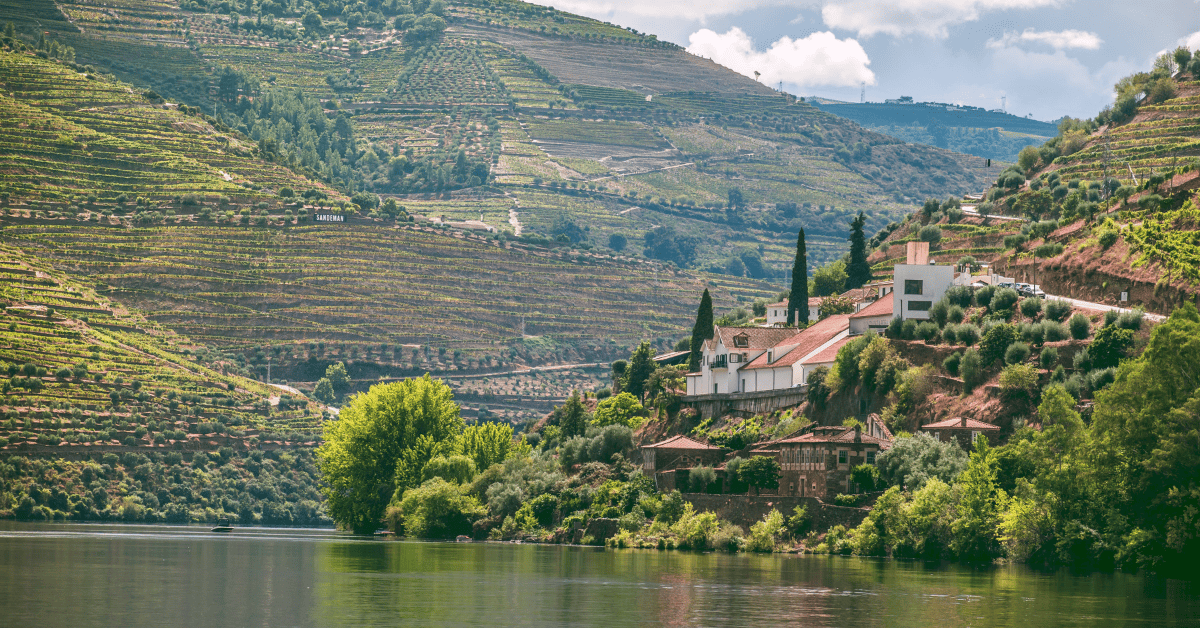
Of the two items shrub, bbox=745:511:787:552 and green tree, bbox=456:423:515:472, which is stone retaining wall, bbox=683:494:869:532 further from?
green tree, bbox=456:423:515:472

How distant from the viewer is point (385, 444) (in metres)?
130

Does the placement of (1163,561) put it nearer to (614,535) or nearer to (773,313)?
(614,535)

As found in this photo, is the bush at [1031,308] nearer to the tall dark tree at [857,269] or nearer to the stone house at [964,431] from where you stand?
the stone house at [964,431]

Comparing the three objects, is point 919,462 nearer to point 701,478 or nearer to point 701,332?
point 701,478

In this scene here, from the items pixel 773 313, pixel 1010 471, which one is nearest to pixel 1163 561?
pixel 1010 471

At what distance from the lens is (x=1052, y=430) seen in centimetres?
8200

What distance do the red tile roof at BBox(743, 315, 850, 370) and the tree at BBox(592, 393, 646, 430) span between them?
11385 millimetres

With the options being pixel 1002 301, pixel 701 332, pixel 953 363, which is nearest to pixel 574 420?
pixel 701 332

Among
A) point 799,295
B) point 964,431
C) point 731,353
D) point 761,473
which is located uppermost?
point 799,295

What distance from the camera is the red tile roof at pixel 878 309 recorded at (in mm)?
115375

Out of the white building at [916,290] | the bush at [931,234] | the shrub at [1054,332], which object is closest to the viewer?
the shrub at [1054,332]

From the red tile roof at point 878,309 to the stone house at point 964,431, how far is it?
18.2m

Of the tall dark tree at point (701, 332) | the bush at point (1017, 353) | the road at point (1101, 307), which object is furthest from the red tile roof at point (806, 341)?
the bush at point (1017, 353)

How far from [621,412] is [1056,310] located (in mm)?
38251
